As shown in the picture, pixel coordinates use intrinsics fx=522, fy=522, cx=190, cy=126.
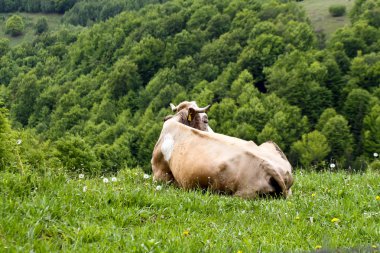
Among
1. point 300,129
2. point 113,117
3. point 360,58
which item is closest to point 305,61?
point 360,58

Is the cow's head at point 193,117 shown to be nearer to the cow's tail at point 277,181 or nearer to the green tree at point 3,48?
the cow's tail at point 277,181

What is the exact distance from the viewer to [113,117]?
122562mm

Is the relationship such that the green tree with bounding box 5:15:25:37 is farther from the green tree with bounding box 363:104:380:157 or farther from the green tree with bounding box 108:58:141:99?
the green tree with bounding box 363:104:380:157

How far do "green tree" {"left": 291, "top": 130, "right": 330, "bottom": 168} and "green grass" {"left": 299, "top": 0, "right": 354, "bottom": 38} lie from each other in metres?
50.6

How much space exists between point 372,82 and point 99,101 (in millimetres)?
66532

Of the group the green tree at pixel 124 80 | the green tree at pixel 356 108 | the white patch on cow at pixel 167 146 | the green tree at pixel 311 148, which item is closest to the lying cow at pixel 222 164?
the white patch on cow at pixel 167 146

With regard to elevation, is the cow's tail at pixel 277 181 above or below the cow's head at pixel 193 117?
above

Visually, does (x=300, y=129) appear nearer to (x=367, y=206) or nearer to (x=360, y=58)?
(x=360, y=58)

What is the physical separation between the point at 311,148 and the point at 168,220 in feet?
246

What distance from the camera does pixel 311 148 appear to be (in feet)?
260

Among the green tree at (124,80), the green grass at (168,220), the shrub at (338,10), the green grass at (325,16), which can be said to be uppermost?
the green grass at (168,220)

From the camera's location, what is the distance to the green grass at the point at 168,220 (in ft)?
17.1

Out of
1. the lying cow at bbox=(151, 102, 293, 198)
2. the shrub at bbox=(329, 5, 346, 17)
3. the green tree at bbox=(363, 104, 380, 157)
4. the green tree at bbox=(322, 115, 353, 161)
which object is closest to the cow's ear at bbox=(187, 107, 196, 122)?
the lying cow at bbox=(151, 102, 293, 198)

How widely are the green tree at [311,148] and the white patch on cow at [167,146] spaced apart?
2680 inches
